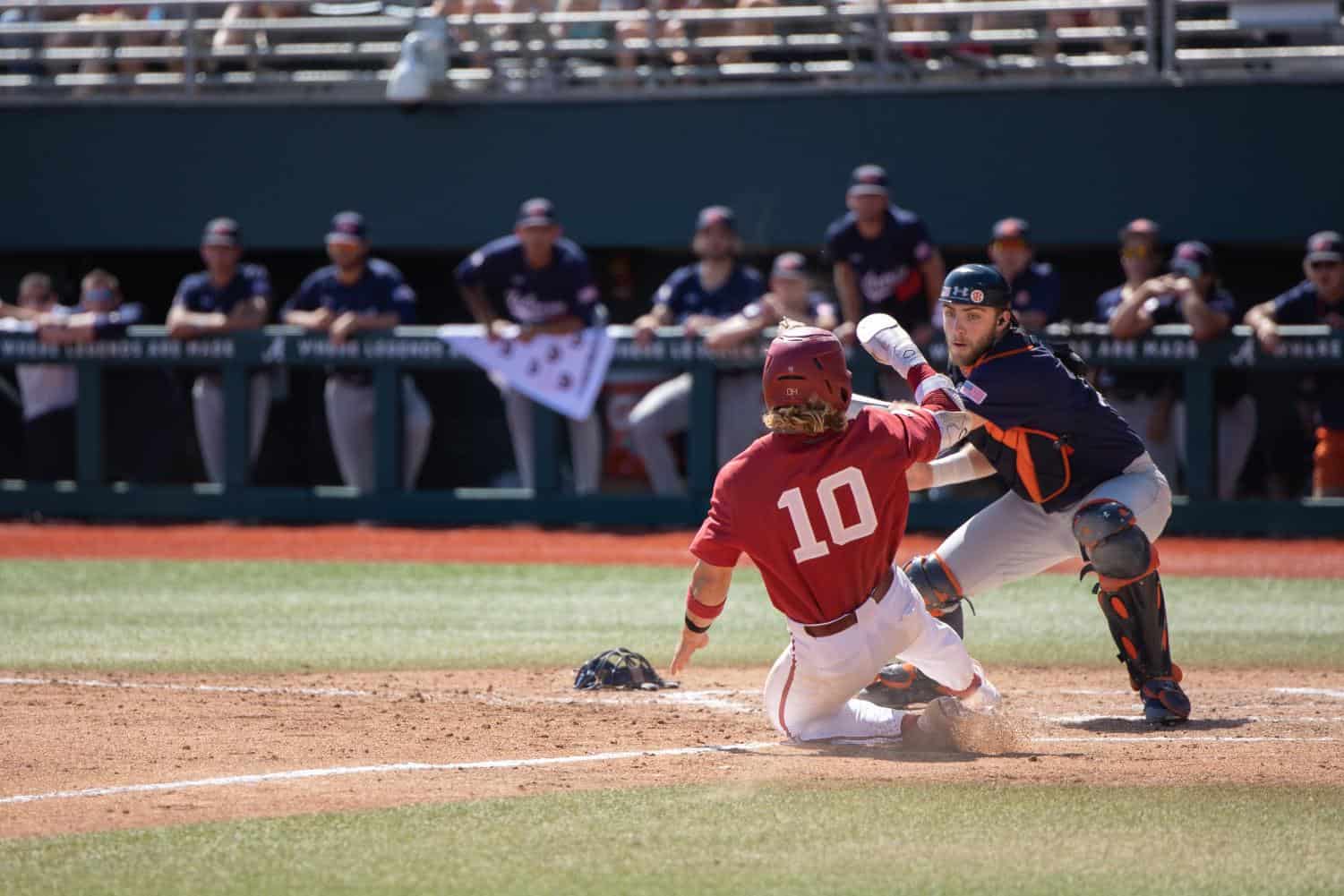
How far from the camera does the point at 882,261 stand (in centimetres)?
1307

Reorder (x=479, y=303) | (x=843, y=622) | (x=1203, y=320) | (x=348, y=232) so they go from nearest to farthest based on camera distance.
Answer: (x=843, y=622) → (x=1203, y=320) → (x=479, y=303) → (x=348, y=232)

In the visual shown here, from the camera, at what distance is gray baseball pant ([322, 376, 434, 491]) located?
14.2 meters

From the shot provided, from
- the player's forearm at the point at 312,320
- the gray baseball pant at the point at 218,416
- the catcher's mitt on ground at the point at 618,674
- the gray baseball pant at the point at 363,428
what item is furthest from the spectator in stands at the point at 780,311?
the catcher's mitt on ground at the point at 618,674

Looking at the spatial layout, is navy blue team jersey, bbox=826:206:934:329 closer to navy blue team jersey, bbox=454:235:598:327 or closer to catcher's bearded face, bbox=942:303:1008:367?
navy blue team jersey, bbox=454:235:598:327

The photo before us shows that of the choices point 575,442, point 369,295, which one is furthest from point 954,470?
point 369,295

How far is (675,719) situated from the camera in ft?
22.4

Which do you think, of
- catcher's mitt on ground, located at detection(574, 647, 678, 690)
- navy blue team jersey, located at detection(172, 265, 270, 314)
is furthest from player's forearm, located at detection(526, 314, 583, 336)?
catcher's mitt on ground, located at detection(574, 647, 678, 690)

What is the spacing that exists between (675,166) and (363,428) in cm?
396

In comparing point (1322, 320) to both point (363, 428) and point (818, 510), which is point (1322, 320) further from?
point (818, 510)

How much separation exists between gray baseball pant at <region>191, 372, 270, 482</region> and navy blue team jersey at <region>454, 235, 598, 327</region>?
6.13 ft

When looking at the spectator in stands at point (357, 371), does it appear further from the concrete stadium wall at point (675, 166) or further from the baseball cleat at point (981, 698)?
the baseball cleat at point (981, 698)

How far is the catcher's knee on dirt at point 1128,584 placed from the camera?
6.58 meters

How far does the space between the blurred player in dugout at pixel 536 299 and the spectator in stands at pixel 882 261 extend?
1.96 metres

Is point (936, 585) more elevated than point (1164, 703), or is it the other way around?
point (936, 585)
